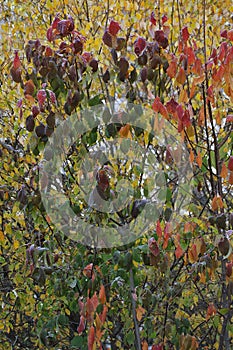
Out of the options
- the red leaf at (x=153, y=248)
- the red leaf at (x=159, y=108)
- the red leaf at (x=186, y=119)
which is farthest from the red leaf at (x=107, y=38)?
the red leaf at (x=153, y=248)

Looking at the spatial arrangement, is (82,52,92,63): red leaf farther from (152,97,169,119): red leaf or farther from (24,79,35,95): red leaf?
(152,97,169,119): red leaf

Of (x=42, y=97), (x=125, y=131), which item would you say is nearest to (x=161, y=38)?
(x=125, y=131)

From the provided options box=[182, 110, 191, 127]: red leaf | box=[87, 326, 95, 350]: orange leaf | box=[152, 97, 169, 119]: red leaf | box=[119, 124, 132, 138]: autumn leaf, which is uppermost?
box=[152, 97, 169, 119]: red leaf

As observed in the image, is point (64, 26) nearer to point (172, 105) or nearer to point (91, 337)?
point (172, 105)

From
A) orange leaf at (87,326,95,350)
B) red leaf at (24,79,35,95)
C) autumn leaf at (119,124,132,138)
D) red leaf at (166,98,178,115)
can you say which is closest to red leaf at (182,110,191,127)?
red leaf at (166,98,178,115)

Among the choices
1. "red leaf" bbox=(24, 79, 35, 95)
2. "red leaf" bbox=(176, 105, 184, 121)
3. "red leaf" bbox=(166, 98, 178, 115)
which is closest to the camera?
"red leaf" bbox=(176, 105, 184, 121)

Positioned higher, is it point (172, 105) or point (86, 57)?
point (86, 57)

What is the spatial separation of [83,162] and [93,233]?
0.38 metres

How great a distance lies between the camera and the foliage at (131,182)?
7.64 feet

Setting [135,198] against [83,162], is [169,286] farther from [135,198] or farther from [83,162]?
[83,162]

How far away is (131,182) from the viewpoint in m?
2.88

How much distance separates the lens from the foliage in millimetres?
2328

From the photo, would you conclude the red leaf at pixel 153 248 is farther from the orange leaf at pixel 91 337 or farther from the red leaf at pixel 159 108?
the red leaf at pixel 159 108

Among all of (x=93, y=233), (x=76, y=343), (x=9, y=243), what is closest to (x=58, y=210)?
(x=93, y=233)
